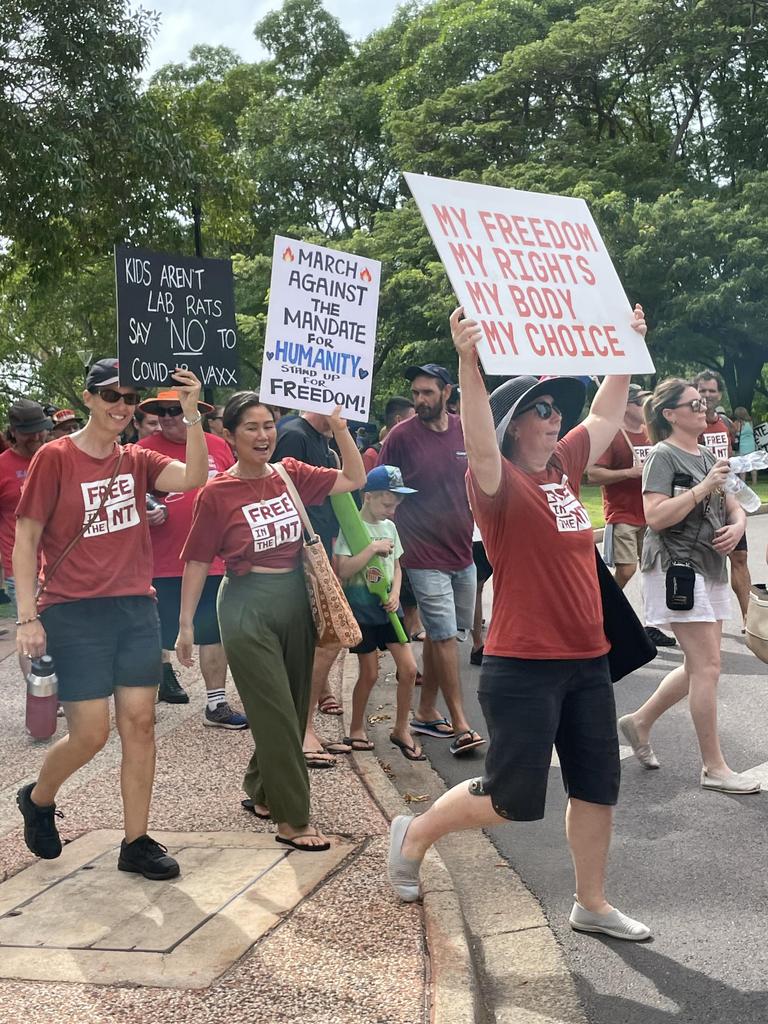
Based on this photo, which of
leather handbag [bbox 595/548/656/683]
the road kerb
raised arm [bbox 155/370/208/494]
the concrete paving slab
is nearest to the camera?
the road kerb

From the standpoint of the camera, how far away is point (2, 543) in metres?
8.38

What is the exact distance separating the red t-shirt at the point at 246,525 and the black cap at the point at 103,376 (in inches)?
27.0

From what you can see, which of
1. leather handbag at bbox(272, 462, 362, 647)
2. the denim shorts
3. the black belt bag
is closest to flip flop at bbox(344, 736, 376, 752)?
the denim shorts

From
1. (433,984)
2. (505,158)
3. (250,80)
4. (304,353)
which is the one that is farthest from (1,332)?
(433,984)

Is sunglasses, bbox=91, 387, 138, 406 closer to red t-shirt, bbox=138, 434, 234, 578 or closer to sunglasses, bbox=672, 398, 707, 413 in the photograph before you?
sunglasses, bbox=672, 398, 707, 413

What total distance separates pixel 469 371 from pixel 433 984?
184cm

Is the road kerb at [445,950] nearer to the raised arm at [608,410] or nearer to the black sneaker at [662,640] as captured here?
the raised arm at [608,410]

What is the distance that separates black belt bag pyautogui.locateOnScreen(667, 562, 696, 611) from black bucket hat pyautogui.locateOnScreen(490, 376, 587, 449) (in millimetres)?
1569

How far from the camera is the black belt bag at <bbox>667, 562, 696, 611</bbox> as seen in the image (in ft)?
18.9

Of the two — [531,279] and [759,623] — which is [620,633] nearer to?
[531,279]

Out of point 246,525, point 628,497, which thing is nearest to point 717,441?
point 628,497

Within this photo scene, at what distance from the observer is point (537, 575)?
13.6ft

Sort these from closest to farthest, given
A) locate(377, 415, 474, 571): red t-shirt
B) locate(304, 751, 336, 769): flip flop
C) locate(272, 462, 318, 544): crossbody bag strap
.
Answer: locate(272, 462, 318, 544): crossbody bag strap
locate(304, 751, 336, 769): flip flop
locate(377, 415, 474, 571): red t-shirt

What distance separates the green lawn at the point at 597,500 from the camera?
19.8m
